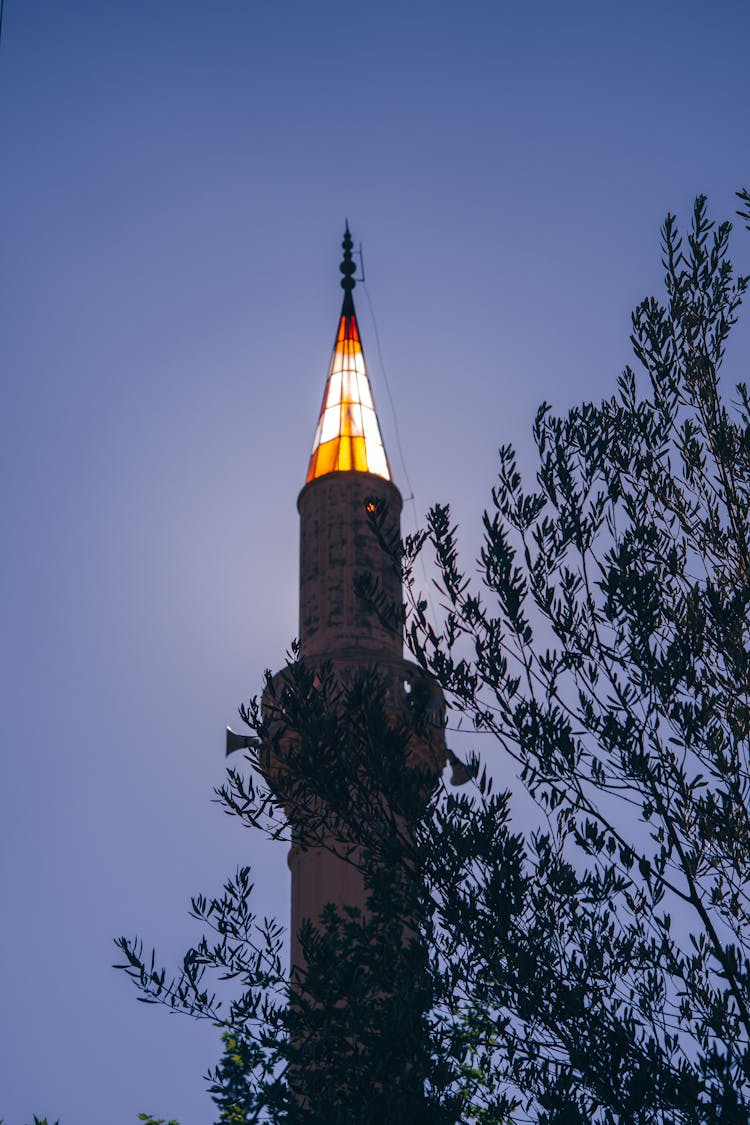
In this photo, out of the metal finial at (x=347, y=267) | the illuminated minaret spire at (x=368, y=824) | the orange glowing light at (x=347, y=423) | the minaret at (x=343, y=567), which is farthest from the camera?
the metal finial at (x=347, y=267)

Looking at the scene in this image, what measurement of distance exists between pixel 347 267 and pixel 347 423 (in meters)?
6.57

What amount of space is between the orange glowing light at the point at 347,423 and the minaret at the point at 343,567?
0.03 meters

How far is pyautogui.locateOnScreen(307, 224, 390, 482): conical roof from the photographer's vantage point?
86.1 ft

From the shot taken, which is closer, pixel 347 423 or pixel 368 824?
pixel 368 824

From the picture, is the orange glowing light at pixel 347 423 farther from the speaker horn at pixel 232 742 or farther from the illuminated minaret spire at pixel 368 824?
the illuminated minaret spire at pixel 368 824

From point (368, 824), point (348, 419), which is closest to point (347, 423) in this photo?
point (348, 419)

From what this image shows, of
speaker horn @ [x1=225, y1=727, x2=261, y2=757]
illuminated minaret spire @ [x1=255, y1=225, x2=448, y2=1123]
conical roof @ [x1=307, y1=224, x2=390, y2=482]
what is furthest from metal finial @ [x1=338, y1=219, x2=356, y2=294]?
illuminated minaret spire @ [x1=255, y1=225, x2=448, y2=1123]

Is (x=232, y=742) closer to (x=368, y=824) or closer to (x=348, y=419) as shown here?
(x=348, y=419)

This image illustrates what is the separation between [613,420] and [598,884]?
204 inches

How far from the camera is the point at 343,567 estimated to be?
2408 centimetres

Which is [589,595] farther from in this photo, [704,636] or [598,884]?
[598,884]

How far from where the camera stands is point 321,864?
71.5 feet

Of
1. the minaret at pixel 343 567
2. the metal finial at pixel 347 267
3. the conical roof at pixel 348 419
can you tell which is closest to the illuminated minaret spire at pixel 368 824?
the minaret at pixel 343 567

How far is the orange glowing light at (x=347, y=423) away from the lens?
26219mm
